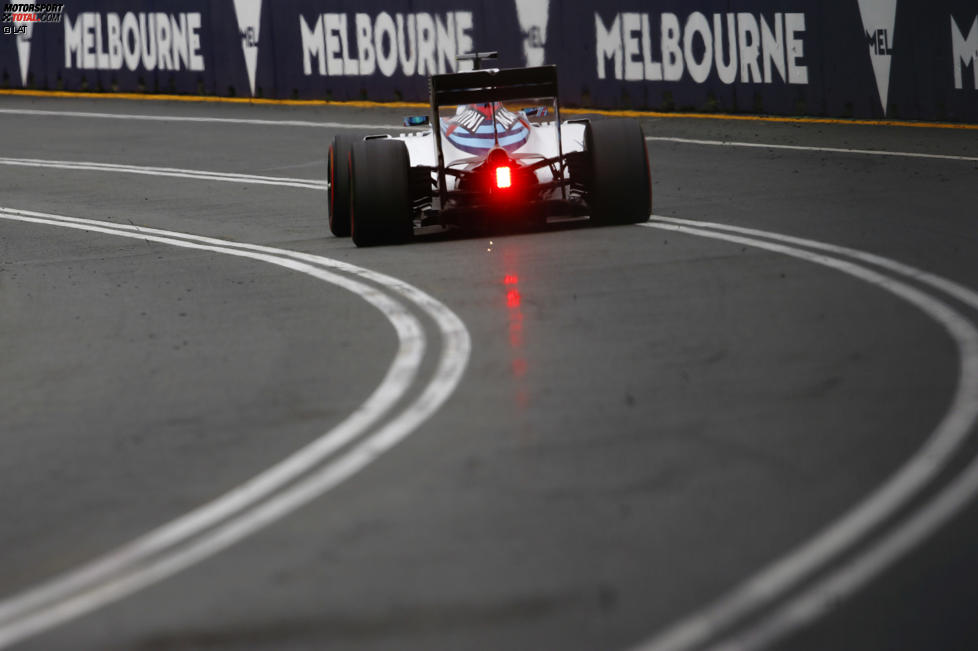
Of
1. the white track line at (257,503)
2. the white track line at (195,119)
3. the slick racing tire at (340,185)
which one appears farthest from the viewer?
the white track line at (195,119)

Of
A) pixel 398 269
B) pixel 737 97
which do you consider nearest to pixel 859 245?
pixel 398 269

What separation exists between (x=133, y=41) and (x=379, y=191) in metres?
19.7

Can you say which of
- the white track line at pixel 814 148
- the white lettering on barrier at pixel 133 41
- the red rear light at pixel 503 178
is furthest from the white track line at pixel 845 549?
the white lettering on barrier at pixel 133 41

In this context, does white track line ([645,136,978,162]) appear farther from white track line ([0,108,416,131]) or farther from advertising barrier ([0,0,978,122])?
white track line ([0,108,416,131])

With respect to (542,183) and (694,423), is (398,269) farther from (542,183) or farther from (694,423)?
(694,423)

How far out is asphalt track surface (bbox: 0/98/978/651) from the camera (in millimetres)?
5617

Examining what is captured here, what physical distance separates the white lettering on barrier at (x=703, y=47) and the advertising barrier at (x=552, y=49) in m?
0.02

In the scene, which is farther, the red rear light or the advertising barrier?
the advertising barrier

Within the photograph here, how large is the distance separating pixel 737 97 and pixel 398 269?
1189 centimetres

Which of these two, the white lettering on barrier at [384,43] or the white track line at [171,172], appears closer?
the white track line at [171,172]

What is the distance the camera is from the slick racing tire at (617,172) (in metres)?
14.0

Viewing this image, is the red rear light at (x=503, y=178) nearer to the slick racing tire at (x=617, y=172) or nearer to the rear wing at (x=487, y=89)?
the rear wing at (x=487, y=89)

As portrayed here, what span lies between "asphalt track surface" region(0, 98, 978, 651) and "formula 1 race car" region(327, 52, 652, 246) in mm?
281

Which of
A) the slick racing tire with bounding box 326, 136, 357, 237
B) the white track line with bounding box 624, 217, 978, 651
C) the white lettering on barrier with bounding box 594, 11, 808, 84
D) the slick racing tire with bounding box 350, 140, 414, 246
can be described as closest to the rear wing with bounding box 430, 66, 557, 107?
the slick racing tire with bounding box 350, 140, 414, 246
